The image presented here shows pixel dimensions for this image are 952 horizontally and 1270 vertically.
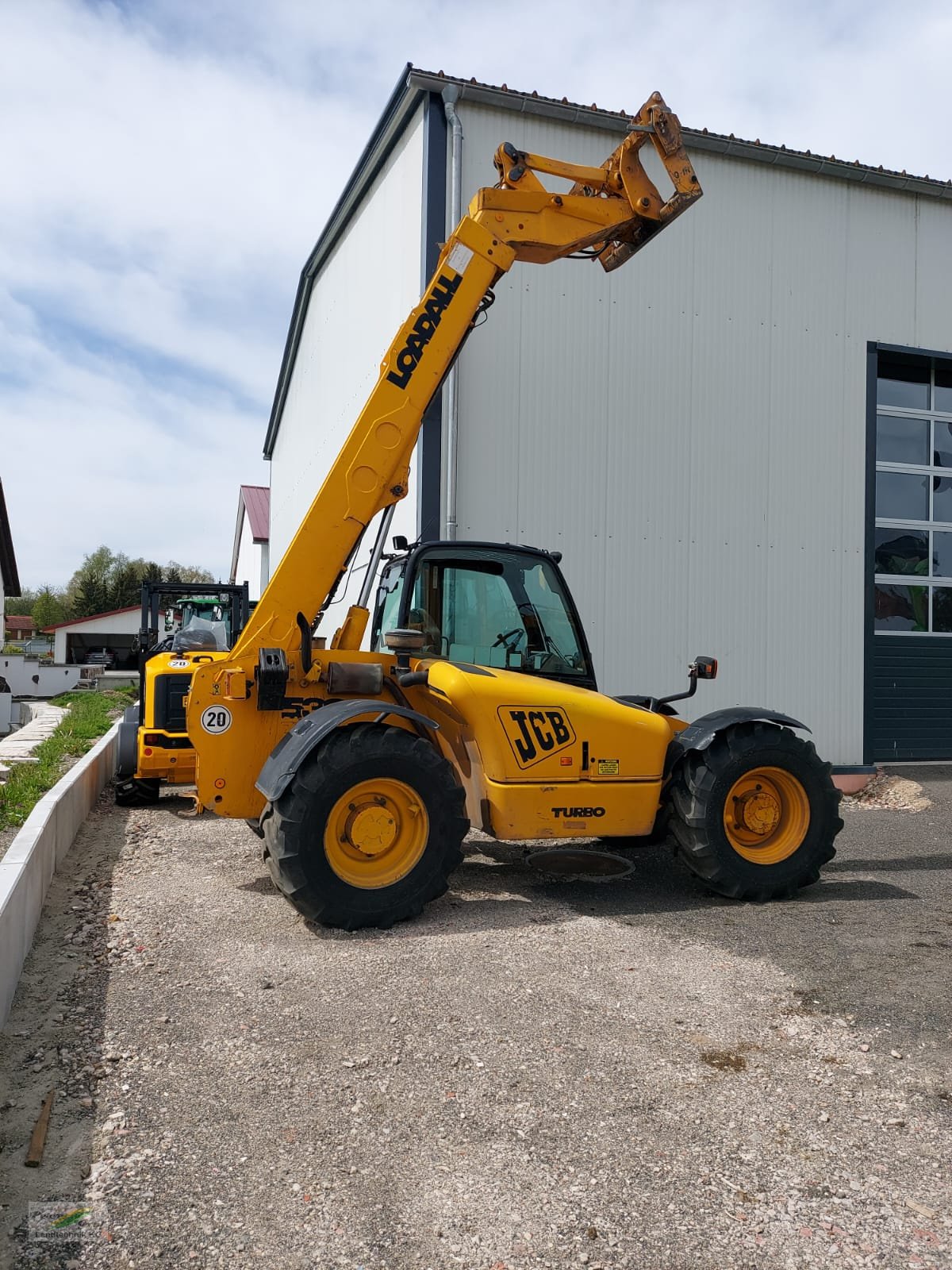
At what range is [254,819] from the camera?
6.60m

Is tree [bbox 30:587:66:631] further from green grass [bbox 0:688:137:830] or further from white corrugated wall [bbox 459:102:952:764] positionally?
white corrugated wall [bbox 459:102:952:764]

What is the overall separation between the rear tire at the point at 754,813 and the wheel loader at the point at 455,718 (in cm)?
1

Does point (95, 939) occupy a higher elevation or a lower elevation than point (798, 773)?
lower

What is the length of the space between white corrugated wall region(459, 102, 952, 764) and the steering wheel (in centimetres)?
437

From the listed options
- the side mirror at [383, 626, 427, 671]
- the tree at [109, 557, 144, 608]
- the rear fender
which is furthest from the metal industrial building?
the tree at [109, 557, 144, 608]

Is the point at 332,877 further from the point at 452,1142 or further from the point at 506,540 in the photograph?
the point at 506,540

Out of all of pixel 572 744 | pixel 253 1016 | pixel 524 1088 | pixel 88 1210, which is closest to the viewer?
pixel 88 1210

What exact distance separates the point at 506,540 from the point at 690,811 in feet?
17.8

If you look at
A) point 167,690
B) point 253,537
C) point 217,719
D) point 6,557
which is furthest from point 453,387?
point 6,557

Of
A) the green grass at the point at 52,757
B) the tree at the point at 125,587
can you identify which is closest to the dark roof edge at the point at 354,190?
the green grass at the point at 52,757

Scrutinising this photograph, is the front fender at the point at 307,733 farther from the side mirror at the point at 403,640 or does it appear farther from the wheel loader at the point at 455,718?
the side mirror at the point at 403,640

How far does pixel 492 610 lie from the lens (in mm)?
6609

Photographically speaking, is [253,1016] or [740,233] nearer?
[253,1016]

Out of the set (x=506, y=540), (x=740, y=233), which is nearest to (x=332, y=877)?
(x=506, y=540)
